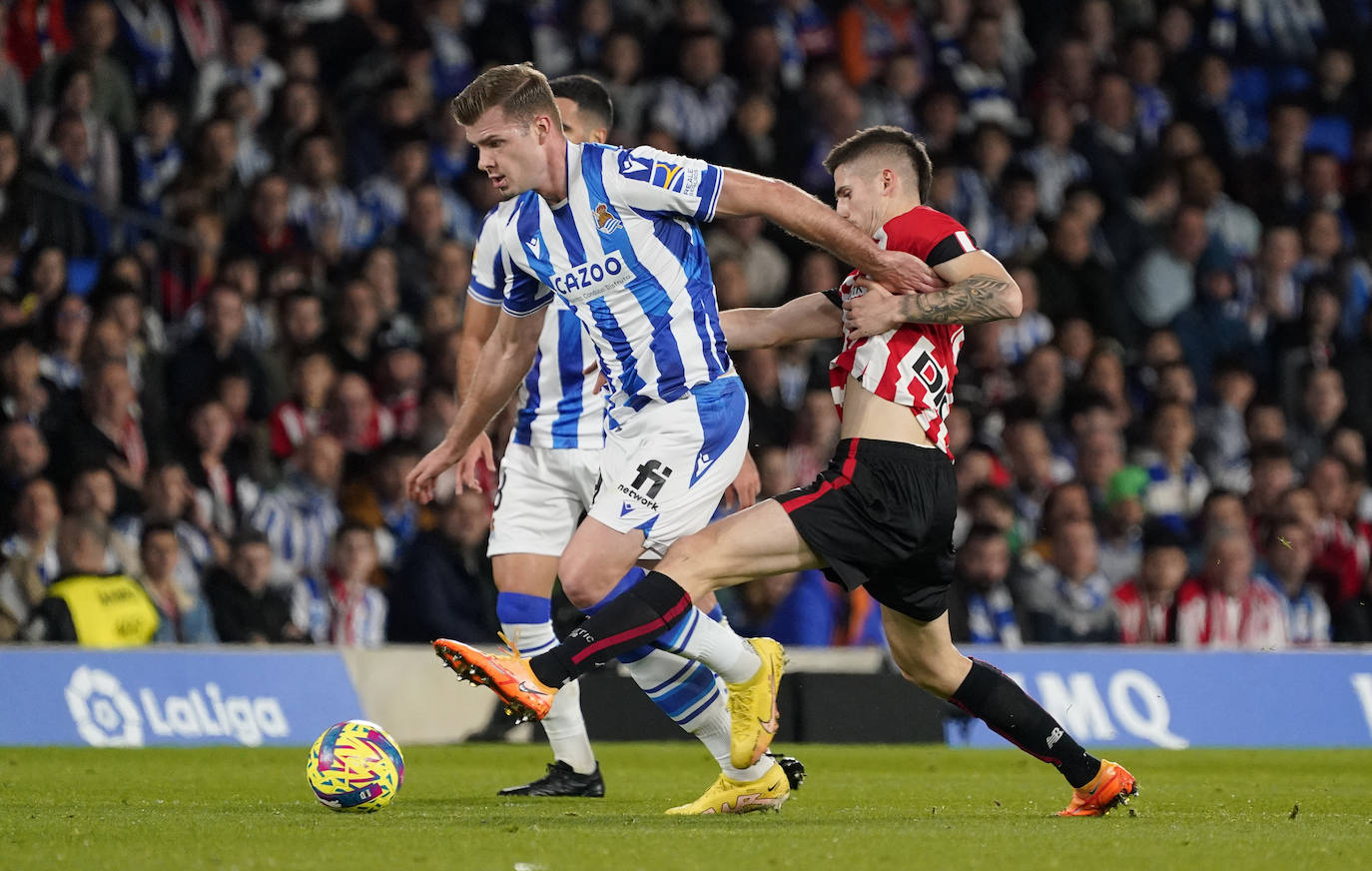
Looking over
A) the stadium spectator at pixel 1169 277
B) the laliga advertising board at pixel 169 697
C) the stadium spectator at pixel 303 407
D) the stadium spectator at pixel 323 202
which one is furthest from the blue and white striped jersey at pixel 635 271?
the stadium spectator at pixel 1169 277

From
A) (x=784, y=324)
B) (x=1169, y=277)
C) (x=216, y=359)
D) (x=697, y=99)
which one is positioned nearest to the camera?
(x=784, y=324)

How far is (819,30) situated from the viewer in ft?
53.8

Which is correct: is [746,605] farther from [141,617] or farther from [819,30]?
[819,30]

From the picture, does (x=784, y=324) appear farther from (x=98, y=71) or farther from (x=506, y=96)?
(x=98, y=71)

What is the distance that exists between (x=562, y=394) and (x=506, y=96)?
1.77m

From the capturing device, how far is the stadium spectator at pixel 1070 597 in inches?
479

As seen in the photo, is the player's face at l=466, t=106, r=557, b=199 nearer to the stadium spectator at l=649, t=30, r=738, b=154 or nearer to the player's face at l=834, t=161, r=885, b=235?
the player's face at l=834, t=161, r=885, b=235

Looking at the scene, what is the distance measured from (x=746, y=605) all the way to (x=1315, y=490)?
4.48 meters

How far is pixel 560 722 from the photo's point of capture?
7512mm

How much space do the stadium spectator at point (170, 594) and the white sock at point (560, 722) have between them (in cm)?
392

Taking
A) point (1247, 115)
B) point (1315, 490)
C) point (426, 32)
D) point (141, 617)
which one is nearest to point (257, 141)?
point (426, 32)

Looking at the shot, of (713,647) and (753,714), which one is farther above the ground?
(713,647)

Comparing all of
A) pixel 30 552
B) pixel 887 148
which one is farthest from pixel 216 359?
pixel 887 148

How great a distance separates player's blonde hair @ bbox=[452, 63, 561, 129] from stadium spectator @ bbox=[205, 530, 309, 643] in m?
5.35
